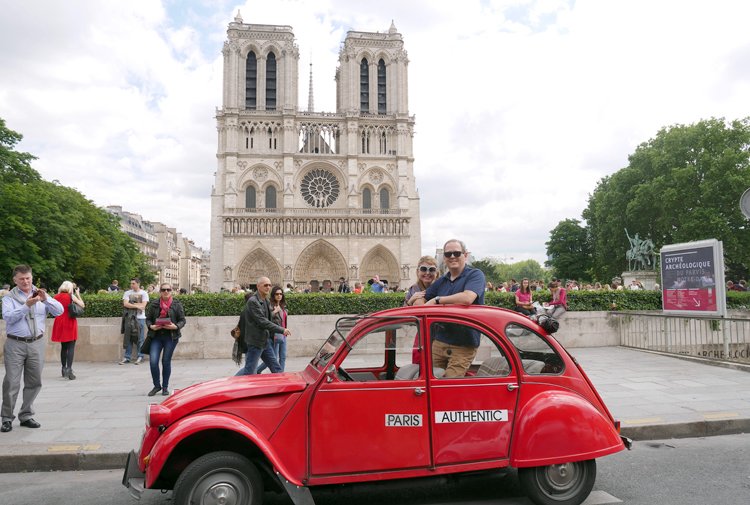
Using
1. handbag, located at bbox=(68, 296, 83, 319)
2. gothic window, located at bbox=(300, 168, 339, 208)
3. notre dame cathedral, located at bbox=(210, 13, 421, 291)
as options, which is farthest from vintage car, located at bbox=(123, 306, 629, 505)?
gothic window, located at bbox=(300, 168, 339, 208)

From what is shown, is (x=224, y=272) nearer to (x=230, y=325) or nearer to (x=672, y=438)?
(x=230, y=325)

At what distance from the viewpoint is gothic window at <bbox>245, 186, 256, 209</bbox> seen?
152ft

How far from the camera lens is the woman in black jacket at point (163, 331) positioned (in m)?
7.36

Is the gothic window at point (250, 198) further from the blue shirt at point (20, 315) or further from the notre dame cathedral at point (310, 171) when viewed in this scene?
the blue shirt at point (20, 315)

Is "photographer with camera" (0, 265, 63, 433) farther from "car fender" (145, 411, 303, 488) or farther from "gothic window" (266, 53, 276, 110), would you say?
"gothic window" (266, 53, 276, 110)

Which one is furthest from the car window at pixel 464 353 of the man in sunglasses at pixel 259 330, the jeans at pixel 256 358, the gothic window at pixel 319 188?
the gothic window at pixel 319 188

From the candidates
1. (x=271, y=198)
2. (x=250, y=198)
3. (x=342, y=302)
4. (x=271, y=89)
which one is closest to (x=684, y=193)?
(x=342, y=302)

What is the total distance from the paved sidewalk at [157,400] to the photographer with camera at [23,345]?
225 millimetres

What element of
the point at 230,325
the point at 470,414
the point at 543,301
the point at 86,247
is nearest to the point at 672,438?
the point at 470,414

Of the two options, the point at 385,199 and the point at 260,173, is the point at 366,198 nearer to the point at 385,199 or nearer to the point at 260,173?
the point at 385,199

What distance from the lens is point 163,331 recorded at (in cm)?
746

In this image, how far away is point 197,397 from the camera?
3520 millimetres

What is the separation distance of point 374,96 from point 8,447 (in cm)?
4648

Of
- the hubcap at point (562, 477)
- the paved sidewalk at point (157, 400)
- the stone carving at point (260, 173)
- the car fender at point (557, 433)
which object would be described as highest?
the stone carving at point (260, 173)
